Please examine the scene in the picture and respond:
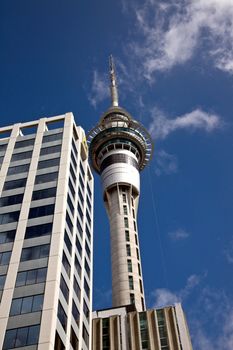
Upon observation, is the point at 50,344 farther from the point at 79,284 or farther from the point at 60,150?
the point at 60,150

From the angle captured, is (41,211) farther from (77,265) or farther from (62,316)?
(62,316)

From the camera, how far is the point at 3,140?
7275 centimetres

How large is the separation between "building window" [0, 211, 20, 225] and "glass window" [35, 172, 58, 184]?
6.38 m

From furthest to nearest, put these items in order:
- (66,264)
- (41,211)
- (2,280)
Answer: (41,211) < (66,264) < (2,280)

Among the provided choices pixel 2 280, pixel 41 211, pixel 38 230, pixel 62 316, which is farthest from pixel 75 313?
pixel 41 211

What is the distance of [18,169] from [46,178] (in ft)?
19.5

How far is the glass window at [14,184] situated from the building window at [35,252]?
1308 centimetres

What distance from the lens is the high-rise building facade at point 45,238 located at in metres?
44.1

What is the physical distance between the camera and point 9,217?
57062 millimetres

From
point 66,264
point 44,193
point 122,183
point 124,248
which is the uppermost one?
point 122,183

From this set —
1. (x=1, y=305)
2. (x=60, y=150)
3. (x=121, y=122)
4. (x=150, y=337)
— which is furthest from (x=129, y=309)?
(x=121, y=122)

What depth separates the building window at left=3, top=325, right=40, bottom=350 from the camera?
4156 cm

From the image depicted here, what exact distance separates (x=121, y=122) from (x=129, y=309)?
236ft

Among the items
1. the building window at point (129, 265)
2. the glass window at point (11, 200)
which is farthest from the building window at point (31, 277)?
the building window at point (129, 265)
